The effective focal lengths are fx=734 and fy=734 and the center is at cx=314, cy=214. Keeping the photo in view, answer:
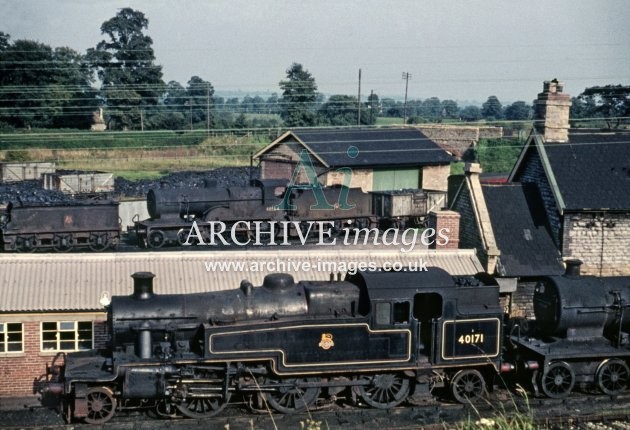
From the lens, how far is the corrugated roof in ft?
57.3

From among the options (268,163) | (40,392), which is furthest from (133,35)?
(40,392)

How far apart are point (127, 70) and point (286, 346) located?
70.9 metres

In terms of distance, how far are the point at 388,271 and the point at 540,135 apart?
44.6 ft

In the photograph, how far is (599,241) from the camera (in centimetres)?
2527

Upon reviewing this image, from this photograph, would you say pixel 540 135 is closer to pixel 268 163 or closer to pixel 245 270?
pixel 245 270

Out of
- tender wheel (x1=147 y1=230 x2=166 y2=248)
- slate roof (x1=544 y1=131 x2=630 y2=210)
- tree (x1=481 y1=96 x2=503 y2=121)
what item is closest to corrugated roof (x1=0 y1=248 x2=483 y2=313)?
slate roof (x1=544 y1=131 x2=630 y2=210)

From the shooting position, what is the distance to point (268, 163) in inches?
1869

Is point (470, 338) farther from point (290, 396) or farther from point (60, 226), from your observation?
point (60, 226)

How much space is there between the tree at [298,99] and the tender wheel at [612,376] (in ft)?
192

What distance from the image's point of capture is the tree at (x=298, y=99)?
76062 millimetres

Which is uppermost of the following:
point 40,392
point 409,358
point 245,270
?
point 245,270

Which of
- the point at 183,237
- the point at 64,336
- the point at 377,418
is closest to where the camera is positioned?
the point at 377,418

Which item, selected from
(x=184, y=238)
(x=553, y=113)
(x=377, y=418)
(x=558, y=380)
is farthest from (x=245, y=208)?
(x=558, y=380)

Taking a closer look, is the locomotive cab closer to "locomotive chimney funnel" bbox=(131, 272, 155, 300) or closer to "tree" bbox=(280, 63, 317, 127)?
"locomotive chimney funnel" bbox=(131, 272, 155, 300)
